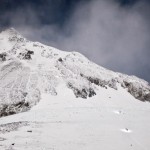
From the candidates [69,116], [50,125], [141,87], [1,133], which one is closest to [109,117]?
[69,116]

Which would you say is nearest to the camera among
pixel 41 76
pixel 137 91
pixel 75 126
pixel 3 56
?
pixel 75 126

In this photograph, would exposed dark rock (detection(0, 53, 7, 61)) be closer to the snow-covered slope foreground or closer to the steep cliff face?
the steep cliff face

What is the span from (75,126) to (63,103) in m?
9.93

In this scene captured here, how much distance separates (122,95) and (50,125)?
26.0 m

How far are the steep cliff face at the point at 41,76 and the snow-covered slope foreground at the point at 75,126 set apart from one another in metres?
2.22

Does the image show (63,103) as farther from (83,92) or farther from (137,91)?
(137,91)

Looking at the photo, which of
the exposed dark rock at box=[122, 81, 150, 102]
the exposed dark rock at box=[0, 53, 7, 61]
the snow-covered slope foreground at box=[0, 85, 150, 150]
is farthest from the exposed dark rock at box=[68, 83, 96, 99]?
the exposed dark rock at box=[0, 53, 7, 61]

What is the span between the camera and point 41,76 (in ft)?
164

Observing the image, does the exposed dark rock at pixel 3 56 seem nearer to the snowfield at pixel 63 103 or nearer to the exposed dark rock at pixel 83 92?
the snowfield at pixel 63 103

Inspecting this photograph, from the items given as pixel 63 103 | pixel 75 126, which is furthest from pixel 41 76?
pixel 75 126

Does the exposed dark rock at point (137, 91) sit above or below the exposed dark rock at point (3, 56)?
below

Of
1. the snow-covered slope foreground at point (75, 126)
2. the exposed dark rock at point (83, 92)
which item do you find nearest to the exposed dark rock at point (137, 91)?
the snow-covered slope foreground at point (75, 126)

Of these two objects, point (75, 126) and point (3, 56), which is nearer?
point (75, 126)

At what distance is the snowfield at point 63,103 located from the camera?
28.7 metres
